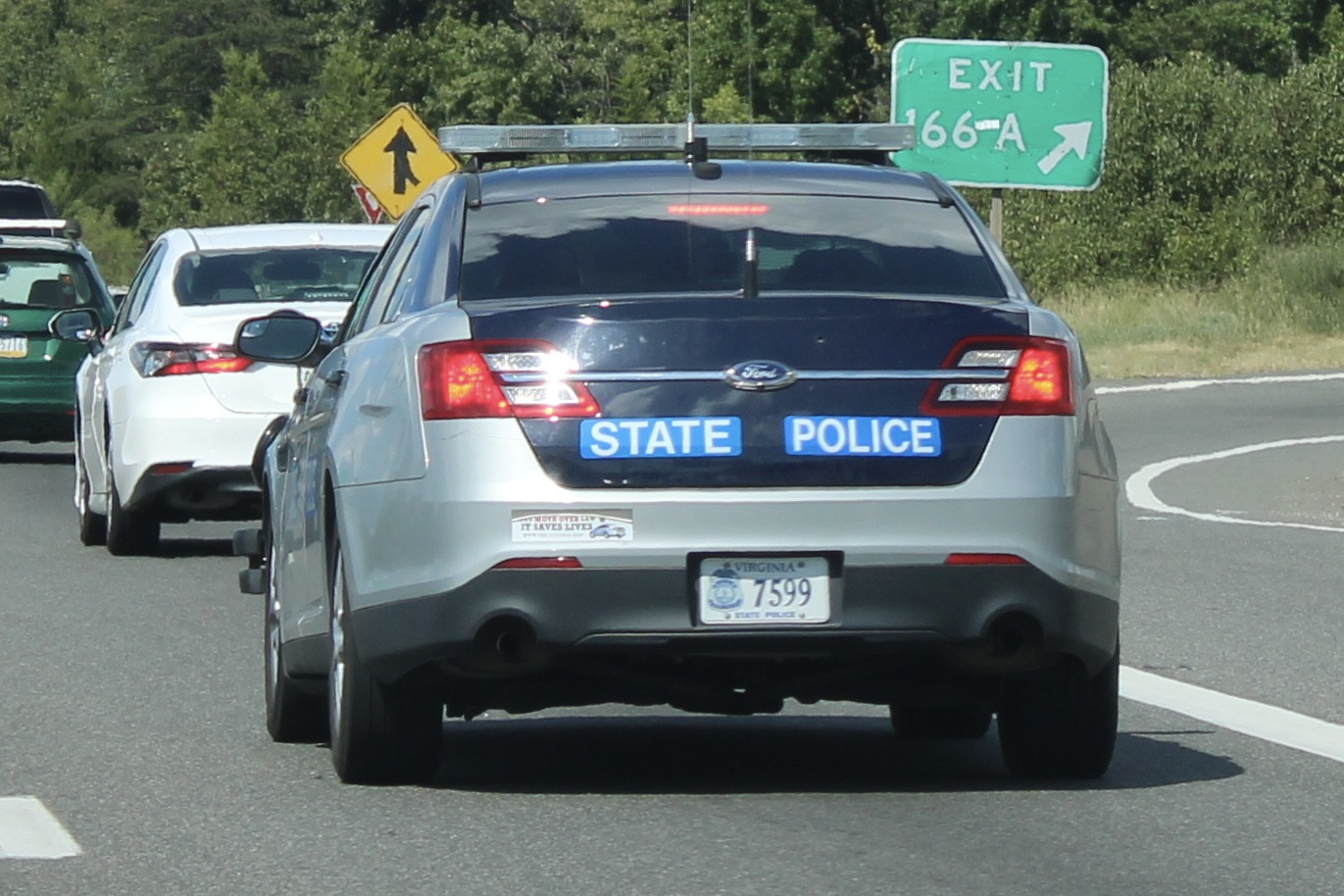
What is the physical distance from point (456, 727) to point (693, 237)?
2143mm

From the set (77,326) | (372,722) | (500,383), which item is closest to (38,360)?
(77,326)

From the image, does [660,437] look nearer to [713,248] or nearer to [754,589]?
[754,589]

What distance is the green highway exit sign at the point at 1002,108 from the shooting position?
3092 cm

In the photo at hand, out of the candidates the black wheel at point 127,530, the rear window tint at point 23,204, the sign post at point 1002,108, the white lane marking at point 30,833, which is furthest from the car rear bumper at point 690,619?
the rear window tint at point 23,204

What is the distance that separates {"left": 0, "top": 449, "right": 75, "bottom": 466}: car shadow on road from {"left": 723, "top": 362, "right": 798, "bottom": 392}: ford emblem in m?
16.6

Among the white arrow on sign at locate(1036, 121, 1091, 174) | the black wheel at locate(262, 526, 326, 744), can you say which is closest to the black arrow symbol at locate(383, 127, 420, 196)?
the white arrow on sign at locate(1036, 121, 1091, 174)

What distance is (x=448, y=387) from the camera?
23.2ft

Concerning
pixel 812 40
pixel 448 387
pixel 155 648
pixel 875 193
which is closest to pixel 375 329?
pixel 448 387

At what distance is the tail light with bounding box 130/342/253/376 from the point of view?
1441 cm

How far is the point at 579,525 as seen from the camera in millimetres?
6926

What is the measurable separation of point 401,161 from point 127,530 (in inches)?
560

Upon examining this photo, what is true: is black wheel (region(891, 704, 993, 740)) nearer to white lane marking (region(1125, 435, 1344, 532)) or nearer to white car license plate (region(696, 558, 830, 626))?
white car license plate (region(696, 558, 830, 626))

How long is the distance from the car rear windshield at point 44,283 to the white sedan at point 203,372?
6308mm

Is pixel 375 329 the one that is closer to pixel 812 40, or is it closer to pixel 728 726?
pixel 728 726
